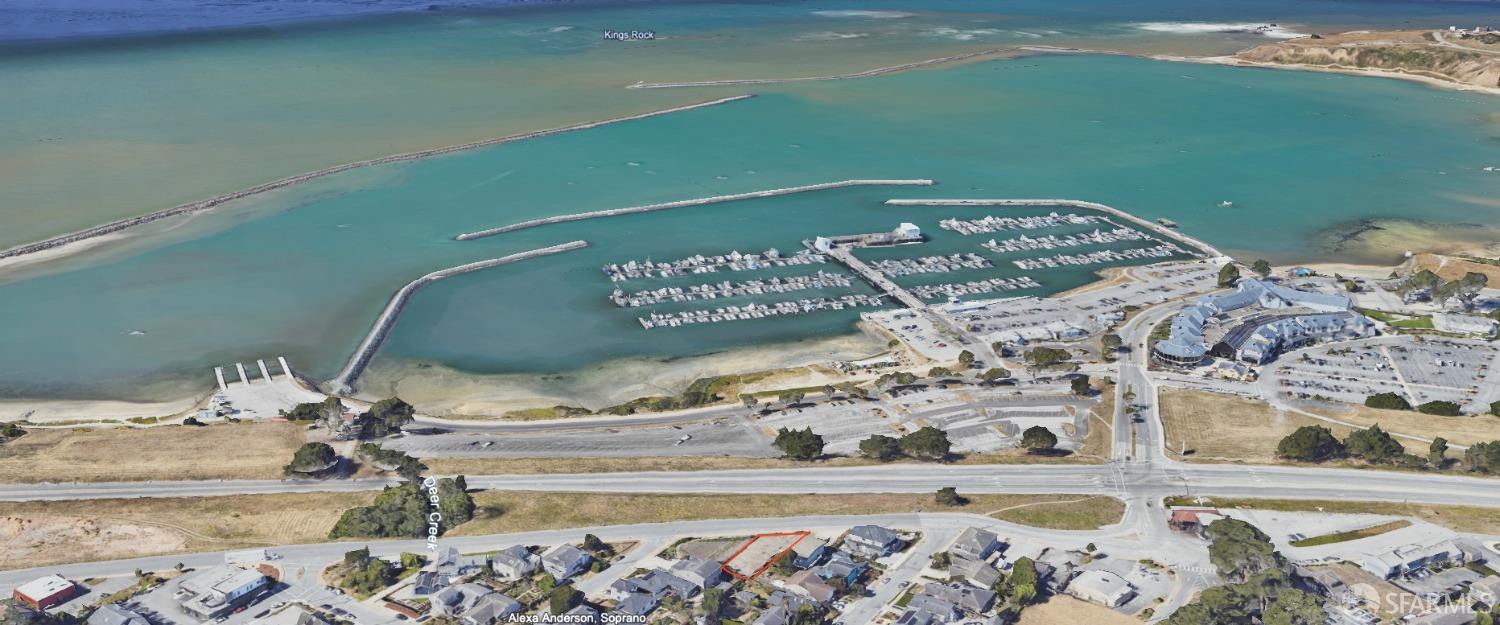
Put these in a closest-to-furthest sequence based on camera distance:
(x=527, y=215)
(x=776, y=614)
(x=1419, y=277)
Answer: (x=776, y=614), (x=1419, y=277), (x=527, y=215)

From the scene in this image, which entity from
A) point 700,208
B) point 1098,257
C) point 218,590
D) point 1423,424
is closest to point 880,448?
point 1423,424

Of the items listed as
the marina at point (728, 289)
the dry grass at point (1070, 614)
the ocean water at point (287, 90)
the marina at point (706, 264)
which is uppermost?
the ocean water at point (287, 90)

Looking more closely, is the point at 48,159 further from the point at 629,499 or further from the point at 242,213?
the point at 629,499

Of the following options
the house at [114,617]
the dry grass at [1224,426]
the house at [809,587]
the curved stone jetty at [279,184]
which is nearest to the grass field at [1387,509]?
the dry grass at [1224,426]

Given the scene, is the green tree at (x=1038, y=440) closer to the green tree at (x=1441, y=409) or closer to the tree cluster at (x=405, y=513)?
the green tree at (x=1441, y=409)

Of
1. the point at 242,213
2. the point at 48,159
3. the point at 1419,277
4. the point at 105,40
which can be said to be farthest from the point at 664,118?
the point at 105,40

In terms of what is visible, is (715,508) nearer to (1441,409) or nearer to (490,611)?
(490,611)
